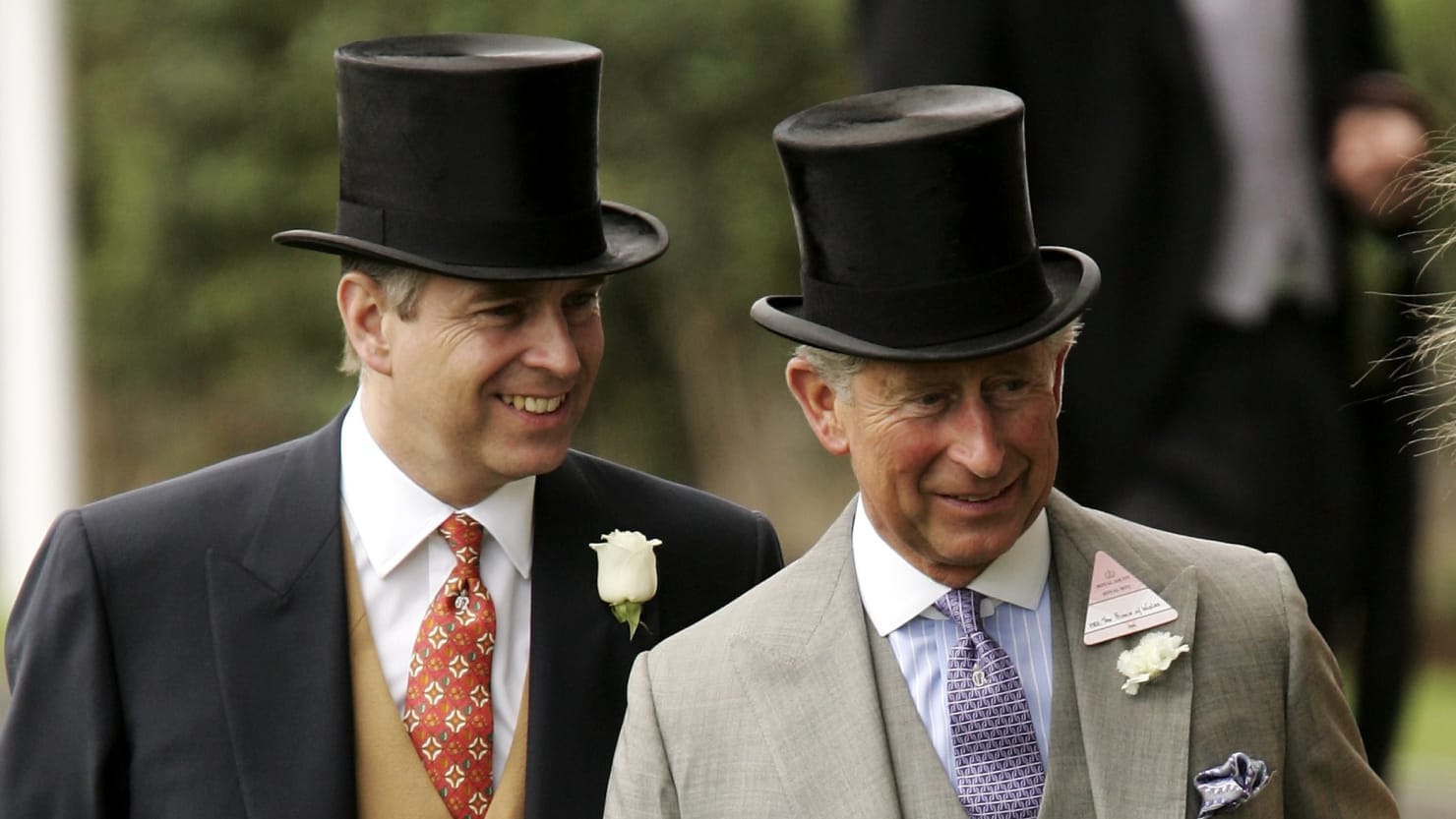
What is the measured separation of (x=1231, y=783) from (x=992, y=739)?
32 cm

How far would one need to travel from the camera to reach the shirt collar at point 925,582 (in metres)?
3.72

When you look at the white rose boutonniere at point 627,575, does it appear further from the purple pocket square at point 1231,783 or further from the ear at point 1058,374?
the purple pocket square at point 1231,783

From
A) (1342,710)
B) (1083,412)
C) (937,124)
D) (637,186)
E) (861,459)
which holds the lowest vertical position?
(637,186)

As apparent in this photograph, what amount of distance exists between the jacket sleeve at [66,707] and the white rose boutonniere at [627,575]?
0.77 m

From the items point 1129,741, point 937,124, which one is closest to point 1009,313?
point 937,124

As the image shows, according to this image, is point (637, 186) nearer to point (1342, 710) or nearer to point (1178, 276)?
point (1178, 276)

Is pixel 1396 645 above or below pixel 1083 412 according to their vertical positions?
below

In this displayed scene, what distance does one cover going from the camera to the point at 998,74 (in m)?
5.75

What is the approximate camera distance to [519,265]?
4.11m

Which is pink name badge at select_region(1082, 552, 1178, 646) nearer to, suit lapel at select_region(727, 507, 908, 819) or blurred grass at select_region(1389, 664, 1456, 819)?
suit lapel at select_region(727, 507, 908, 819)

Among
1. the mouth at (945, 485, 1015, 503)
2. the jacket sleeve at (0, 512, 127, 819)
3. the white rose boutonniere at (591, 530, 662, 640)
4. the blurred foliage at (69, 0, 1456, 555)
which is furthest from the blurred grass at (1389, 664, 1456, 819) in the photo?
the jacket sleeve at (0, 512, 127, 819)

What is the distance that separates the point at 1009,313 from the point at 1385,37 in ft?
9.59

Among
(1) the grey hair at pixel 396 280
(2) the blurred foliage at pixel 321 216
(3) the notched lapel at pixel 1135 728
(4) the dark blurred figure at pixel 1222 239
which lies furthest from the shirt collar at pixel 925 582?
(2) the blurred foliage at pixel 321 216

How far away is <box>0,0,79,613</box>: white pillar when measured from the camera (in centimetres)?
1188
